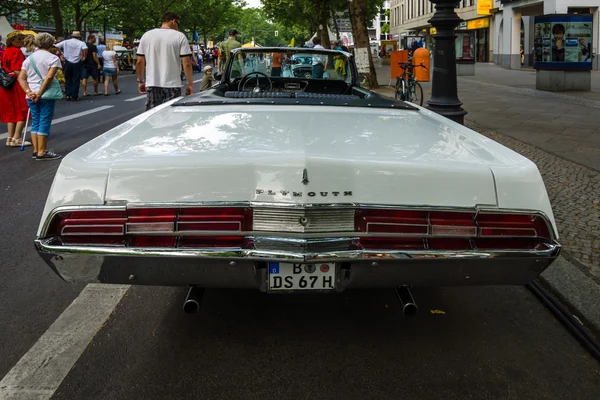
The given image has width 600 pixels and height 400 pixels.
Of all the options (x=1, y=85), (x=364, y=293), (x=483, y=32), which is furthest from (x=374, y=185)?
(x=483, y=32)

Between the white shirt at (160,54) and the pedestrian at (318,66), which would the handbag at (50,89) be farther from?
the pedestrian at (318,66)

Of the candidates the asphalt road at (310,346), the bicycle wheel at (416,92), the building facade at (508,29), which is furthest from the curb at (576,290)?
the building facade at (508,29)

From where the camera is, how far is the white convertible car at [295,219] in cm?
229

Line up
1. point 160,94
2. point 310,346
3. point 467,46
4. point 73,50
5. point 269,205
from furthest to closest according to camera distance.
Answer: point 467,46 < point 73,50 < point 160,94 < point 310,346 < point 269,205

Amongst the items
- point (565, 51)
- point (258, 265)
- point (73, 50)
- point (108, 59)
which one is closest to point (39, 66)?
point (258, 265)

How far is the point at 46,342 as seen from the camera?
293 centimetres

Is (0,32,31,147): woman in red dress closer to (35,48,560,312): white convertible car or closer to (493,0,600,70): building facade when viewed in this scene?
(35,48,560,312): white convertible car

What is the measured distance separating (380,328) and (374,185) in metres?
1.06

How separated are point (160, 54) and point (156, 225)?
554 cm

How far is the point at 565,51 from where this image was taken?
15469 millimetres

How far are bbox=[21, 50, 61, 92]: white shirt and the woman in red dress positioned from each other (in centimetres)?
89

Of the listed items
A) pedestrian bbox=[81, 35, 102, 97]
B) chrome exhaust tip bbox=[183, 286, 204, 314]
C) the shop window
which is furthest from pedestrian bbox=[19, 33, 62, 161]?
the shop window

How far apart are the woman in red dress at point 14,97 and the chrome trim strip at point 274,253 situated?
710 cm

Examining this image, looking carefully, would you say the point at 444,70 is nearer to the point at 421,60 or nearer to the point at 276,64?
the point at 276,64
